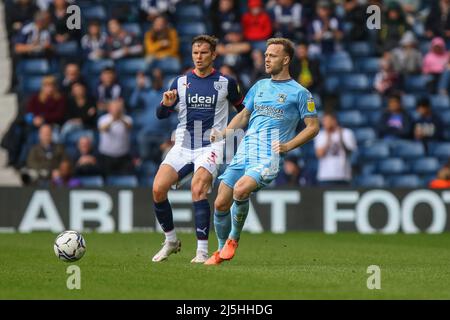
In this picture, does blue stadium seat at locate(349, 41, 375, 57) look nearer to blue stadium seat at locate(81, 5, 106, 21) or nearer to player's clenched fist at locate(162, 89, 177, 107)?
blue stadium seat at locate(81, 5, 106, 21)

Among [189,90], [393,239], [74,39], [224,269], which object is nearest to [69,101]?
[74,39]

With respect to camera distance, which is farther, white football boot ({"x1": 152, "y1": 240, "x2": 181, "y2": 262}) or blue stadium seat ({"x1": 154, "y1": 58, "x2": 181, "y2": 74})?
blue stadium seat ({"x1": 154, "y1": 58, "x2": 181, "y2": 74})

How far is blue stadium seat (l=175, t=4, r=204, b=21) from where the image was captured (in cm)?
2175

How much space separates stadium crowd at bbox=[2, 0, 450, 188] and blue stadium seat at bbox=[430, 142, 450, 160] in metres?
0.02

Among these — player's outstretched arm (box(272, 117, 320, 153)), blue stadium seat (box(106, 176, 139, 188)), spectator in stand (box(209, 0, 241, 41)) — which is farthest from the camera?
spectator in stand (box(209, 0, 241, 41))

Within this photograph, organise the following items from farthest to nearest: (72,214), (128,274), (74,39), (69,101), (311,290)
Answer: (74,39)
(69,101)
(72,214)
(128,274)
(311,290)

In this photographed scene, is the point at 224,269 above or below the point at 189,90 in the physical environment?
below

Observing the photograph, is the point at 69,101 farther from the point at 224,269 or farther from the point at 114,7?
the point at 224,269

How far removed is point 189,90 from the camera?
11.6m

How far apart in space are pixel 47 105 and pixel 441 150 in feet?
23.0

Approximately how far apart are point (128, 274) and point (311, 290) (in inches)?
75.0

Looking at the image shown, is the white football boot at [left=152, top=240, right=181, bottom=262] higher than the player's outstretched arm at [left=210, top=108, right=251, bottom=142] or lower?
lower

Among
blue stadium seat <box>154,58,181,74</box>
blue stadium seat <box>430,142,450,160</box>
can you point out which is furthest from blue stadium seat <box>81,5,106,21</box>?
blue stadium seat <box>430,142,450,160</box>

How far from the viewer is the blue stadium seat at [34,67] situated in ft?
67.4
